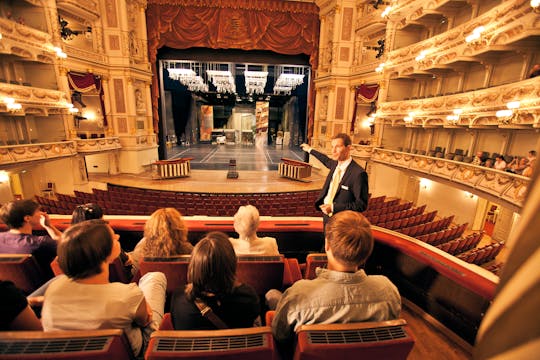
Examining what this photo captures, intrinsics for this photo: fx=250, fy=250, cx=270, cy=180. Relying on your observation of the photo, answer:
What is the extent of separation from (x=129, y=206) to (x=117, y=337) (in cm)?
600

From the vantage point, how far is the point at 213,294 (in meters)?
1.37

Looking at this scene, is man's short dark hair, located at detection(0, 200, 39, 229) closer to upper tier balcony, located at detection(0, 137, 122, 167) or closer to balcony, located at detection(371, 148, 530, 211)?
balcony, located at detection(371, 148, 530, 211)

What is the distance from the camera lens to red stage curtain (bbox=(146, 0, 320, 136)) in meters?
12.2

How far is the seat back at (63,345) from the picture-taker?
41.5 inches

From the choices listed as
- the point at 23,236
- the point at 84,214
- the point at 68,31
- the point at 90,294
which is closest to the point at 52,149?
the point at 68,31

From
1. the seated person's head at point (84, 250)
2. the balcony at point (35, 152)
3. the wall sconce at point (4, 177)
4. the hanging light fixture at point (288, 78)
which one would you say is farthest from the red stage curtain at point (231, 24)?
the seated person's head at point (84, 250)

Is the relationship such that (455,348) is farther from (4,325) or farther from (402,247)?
(4,325)

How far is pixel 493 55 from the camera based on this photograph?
325 inches

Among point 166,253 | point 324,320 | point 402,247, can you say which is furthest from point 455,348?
point 166,253

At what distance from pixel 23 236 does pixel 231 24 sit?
43.0ft

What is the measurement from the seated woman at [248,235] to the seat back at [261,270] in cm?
21

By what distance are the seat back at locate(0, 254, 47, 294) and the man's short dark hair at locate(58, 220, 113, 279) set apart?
3.22 feet

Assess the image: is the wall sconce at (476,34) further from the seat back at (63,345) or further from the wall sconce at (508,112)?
the seat back at (63,345)

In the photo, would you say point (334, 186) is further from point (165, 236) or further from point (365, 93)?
point (365, 93)
